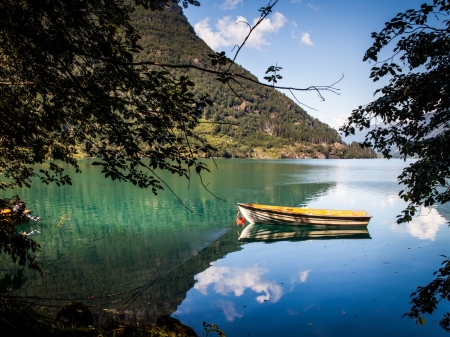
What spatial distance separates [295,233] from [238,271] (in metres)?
7.97

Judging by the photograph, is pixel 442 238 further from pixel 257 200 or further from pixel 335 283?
pixel 257 200

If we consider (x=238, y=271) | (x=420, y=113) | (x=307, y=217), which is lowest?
(x=238, y=271)

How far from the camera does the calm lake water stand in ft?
28.3

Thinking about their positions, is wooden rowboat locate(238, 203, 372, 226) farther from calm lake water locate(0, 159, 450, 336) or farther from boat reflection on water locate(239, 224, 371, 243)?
calm lake water locate(0, 159, 450, 336)

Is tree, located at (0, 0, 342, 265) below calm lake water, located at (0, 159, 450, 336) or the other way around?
the other way around

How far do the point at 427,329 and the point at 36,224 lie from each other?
20.2 metres

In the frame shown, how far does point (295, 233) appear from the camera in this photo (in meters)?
19.2

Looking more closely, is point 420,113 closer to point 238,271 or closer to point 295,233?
point 238,271

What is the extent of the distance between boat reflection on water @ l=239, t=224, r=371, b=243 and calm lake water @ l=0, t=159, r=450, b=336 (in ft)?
0.40

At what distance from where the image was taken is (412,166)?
4.53m

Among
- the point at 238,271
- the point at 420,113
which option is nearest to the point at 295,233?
the point at 238,271

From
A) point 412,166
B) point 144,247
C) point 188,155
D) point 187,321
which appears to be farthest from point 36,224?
point 412,166

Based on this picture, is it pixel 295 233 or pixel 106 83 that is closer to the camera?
pixel 106 83

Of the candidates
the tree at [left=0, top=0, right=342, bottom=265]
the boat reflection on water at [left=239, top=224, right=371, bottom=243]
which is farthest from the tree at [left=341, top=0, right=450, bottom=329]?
the boat reflection on water at [left=239, top=224, right=371, bottom=243]
